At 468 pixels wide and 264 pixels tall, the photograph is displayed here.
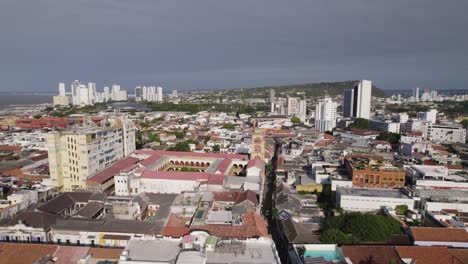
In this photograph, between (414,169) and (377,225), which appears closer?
(377,225)

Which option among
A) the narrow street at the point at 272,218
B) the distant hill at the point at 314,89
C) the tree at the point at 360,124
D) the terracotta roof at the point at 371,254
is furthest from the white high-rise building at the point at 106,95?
the terracotta roof at the point at 371,254

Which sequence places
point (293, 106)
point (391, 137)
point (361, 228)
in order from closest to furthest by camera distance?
point (361, 228)
point (391, 137)
point (293, 106)

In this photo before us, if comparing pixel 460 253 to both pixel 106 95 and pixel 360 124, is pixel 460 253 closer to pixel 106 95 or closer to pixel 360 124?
pixel 360 124

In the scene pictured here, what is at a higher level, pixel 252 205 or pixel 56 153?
pixel 56 153

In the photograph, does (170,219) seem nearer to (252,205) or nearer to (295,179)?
(252,205)

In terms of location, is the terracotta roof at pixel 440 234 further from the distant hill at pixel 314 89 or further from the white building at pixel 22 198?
the distant hill at pixel 314 89

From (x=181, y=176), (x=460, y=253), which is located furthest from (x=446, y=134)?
(x=181, y=176)

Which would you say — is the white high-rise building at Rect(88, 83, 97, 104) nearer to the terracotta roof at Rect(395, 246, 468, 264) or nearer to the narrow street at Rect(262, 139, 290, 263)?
the narrow street at Rect(262, 139, 290, 263)

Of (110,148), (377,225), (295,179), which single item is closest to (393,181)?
(295,179)

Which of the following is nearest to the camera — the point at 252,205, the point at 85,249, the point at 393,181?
the point at 85,249
